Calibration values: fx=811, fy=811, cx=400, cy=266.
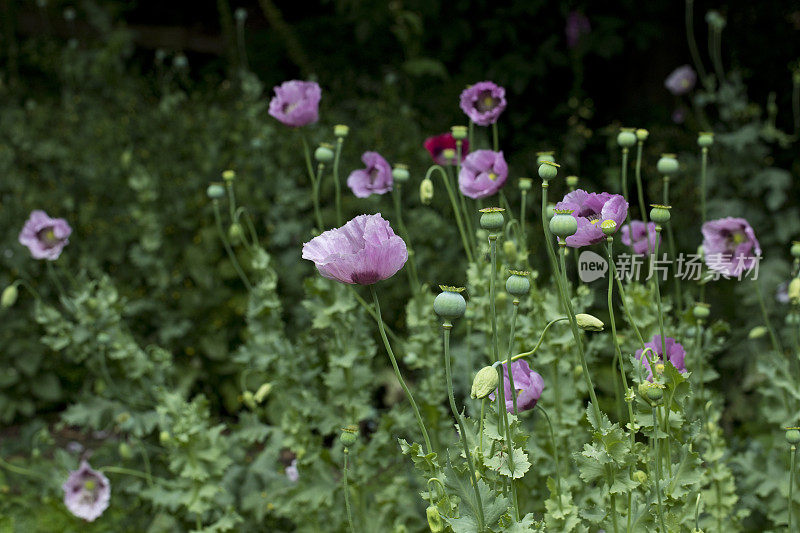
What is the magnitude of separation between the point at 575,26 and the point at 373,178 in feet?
6.29

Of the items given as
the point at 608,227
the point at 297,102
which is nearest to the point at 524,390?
the point at 608,227

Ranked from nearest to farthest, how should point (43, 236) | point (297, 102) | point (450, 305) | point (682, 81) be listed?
1. point (450, 305)
2. point (297, 102)
3. point (43, 236)
4. point (682, 81)

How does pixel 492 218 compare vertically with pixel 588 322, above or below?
above

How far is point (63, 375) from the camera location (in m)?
3.39

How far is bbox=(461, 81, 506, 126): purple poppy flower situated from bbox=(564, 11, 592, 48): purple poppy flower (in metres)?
1.83

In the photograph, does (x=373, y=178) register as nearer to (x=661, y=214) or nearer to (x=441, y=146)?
(x=441, y=146)

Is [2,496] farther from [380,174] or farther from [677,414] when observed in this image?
[677,414]

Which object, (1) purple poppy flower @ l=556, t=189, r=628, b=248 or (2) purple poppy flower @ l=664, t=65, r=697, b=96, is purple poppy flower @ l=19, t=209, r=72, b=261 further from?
(2) purple poppy flower @ l=664, t=65, r=697, b=96

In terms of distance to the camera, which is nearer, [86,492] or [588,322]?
[588,322]

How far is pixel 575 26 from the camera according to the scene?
3.45 meters

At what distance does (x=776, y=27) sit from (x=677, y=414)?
9.36 ft

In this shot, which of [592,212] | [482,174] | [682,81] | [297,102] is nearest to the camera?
[592,212]

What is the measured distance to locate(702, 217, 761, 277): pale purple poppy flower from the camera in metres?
1.67

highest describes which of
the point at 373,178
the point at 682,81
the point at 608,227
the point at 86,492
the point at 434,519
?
the point at 608,227
